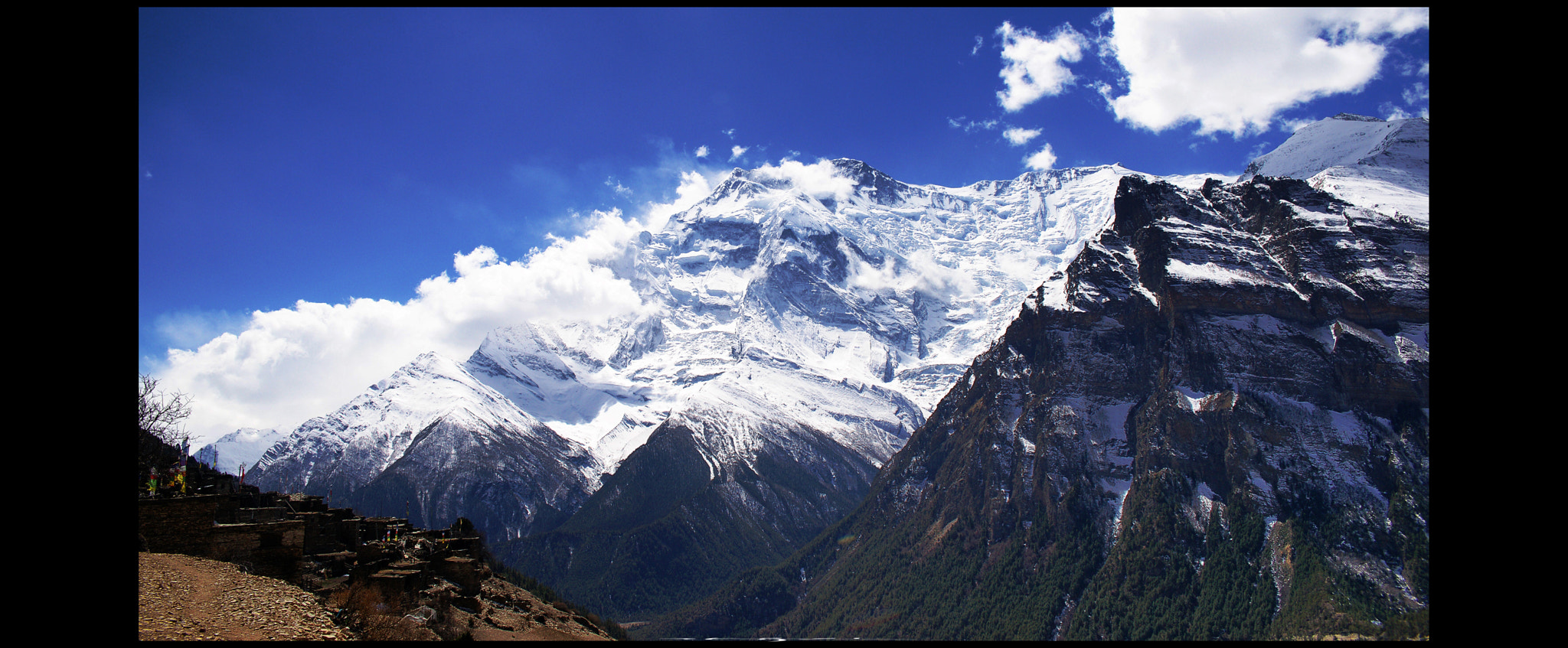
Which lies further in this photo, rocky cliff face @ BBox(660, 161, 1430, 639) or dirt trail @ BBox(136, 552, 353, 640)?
rocky cliff face @ BBox(660, 161, 1430, 639)

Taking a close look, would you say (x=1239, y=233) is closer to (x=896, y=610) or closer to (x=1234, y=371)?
(x=1234, y=371)

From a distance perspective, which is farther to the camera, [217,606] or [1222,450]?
[1222,450]

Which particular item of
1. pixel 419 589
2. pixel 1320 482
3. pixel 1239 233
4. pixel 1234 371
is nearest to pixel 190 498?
pixel 419 589

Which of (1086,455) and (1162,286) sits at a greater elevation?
(1162,286)

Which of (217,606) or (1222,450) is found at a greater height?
(217,606)

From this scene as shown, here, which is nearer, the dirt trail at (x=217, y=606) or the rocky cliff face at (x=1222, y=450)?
the dirt trail at (x=217, y=606)

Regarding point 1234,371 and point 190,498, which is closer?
point 190,498
